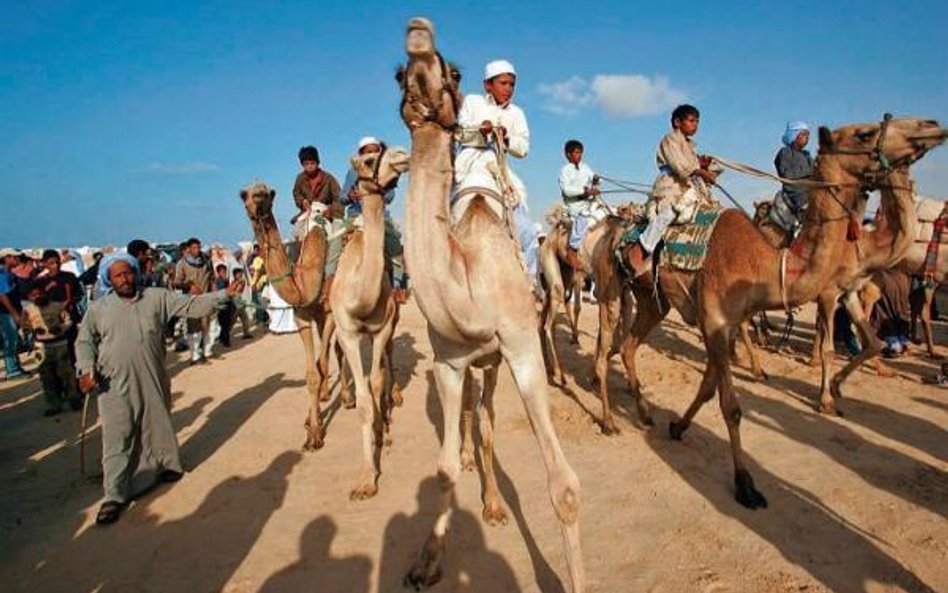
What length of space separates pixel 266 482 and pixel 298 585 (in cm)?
192

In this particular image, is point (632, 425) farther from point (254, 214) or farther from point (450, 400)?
point (254, 214)

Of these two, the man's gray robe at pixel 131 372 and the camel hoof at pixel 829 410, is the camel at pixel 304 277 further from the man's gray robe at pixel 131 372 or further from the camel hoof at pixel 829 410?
the camel hoof at pixel 829 410

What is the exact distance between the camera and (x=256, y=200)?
19.3ft

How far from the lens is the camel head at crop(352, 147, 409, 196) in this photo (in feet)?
12.3

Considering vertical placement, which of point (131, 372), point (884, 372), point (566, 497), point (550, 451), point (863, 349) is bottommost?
point (884, 372)

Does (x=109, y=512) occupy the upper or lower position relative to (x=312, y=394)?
lower

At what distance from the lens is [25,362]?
12836mm

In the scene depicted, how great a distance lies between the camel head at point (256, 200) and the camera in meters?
5.88

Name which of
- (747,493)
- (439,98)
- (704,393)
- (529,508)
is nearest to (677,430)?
(704,393)

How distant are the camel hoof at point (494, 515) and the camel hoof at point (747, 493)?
1.98 m

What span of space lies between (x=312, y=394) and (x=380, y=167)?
359 cm

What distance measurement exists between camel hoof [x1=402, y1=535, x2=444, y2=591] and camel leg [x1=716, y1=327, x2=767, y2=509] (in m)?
2.59

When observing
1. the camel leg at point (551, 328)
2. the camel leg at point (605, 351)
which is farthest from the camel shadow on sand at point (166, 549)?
the camel leg at point (551, 328)

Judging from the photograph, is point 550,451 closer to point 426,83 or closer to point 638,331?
point 426,83
